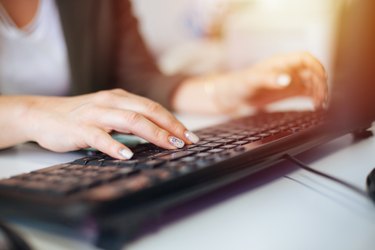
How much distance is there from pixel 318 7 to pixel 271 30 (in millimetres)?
220

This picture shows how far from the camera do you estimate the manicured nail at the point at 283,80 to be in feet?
1.98

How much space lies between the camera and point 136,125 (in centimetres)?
37

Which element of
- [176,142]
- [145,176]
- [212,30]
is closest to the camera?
[145,176]

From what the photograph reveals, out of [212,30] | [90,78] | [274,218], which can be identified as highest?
[212,30]

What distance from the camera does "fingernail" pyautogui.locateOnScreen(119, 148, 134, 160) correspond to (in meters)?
0.33

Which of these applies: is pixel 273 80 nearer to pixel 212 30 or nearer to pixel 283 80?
pixel 283 80

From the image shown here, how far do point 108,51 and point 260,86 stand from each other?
0.31 metres

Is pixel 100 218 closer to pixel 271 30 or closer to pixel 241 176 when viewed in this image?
pixel 241 176

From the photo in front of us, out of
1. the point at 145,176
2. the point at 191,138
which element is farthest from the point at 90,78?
the point at 145,176

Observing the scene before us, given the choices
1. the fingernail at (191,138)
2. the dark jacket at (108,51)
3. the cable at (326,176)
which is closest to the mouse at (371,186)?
the cable at (326,176)

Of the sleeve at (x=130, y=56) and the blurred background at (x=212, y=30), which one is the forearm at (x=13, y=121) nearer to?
the sleeve at (x=130, y=56)

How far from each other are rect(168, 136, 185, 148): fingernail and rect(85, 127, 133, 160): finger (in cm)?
4

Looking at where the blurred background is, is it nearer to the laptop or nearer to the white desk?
the laptop

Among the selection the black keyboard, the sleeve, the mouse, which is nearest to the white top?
the sleeve
